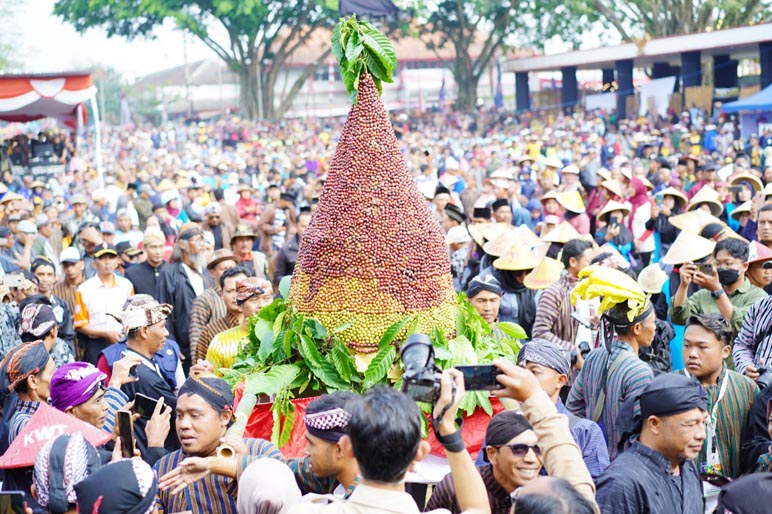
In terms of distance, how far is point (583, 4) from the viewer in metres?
35.1

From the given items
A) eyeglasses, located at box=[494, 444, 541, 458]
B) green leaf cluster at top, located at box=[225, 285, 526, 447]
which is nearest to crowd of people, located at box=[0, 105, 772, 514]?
eyeglasses, located at box=[494, 444, 541, 458]

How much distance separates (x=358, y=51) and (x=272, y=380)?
1650 millimetres

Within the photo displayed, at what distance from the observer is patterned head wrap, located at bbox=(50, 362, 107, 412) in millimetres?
4516

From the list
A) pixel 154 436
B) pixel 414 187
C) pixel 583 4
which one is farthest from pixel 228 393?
pixel 583 4

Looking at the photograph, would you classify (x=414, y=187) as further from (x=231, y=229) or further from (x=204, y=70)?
(x=204, y=70)

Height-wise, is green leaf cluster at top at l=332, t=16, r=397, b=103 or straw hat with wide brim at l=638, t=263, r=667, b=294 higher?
green leaf cluster at top at l=332, t=16, r=397, b=103

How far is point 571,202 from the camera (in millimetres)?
10781

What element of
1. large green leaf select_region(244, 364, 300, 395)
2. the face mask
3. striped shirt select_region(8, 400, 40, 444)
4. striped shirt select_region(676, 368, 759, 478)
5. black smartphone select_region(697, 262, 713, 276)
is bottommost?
striped shirt select_region(676, 368, 759, 478)

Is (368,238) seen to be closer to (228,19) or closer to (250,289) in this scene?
(250,289)

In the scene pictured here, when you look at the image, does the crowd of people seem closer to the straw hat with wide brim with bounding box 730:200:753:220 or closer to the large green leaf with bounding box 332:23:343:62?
the straw hat with wide brim with bounding box 730:200:753:220

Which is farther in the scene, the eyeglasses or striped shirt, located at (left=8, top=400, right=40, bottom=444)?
striped shirt, located at (left=8, top=400, right=40, bottom=444)

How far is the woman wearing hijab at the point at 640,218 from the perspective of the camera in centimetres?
1066

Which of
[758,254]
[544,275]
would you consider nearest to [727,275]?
[758,254]

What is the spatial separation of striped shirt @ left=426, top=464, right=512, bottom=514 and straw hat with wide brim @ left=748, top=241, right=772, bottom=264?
3.54 metres
